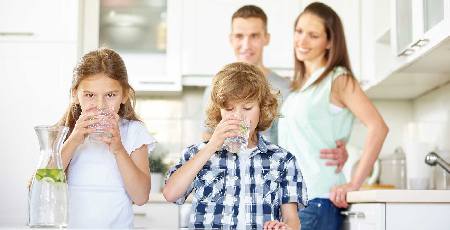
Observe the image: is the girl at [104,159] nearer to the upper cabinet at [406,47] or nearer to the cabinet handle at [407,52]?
the upper cabinet at [406,47]

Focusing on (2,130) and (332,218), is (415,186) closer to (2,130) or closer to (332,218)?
(332,218)

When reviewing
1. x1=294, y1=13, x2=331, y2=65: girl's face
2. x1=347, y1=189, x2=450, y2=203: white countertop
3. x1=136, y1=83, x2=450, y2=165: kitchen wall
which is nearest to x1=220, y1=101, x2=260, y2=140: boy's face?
x1=347, y1=189, x2=450, y2=203: white countertop

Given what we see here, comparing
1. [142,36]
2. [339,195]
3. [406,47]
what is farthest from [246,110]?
[142,36]

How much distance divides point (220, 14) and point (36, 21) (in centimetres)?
82

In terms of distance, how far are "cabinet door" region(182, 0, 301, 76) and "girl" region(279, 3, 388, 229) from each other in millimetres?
1041

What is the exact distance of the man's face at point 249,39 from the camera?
2.83 m

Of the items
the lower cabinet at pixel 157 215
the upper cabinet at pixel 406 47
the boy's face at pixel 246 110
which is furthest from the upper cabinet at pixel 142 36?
the boy's face at pixel 246 110

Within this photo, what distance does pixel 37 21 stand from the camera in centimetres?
338

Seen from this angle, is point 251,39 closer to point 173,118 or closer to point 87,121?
point 173,118

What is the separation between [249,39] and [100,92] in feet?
3.57

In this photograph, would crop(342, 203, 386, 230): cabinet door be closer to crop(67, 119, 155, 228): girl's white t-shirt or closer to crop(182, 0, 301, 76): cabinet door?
crop(67, 119, 155, 228): girl's white t-shirt

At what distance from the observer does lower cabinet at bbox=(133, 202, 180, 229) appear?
126 inches

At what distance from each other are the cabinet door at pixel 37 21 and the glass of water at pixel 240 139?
5.99 feet

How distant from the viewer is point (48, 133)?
142cm
